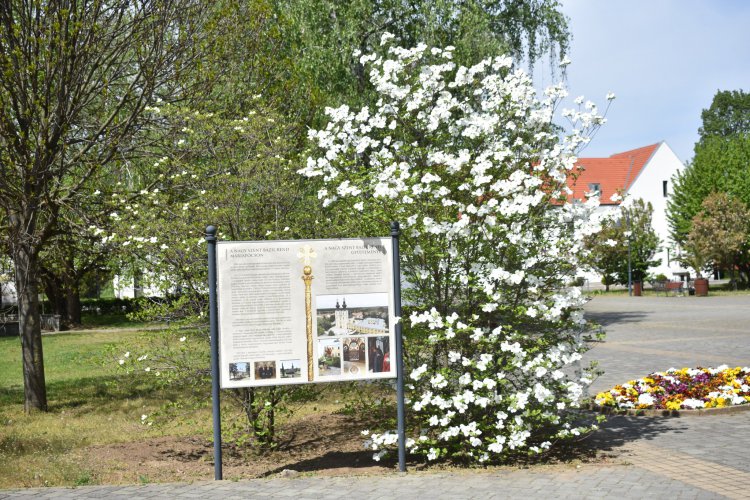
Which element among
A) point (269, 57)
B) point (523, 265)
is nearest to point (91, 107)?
point (269, 57)

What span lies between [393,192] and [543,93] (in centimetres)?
205

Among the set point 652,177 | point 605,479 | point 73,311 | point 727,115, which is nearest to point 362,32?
point 605,479

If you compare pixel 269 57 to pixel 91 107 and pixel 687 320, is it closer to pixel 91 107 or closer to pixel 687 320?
pixel 91 107

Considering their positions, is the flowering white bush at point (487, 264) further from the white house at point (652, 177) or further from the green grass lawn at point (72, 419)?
the white house at point (652, 177)

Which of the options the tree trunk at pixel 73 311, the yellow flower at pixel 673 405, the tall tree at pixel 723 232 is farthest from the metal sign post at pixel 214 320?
the tall tree at pixel 723 232

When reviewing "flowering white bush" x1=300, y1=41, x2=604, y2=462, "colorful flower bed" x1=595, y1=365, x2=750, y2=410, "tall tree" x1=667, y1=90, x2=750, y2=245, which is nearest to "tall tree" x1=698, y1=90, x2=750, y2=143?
"tall tree" x1=667, y1=90, x2=750, y2=245

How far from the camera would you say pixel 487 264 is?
7492 mm

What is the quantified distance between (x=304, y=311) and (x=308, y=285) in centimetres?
24

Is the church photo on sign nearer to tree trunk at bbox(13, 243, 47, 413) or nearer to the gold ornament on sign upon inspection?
the gold ornament on sign

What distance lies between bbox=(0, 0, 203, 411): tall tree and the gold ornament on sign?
17.3ft

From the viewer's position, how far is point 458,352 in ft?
24.3

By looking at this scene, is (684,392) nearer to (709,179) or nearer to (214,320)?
(214,320)

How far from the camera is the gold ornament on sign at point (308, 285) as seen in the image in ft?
23.5

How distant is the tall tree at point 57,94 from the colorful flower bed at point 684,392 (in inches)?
304
